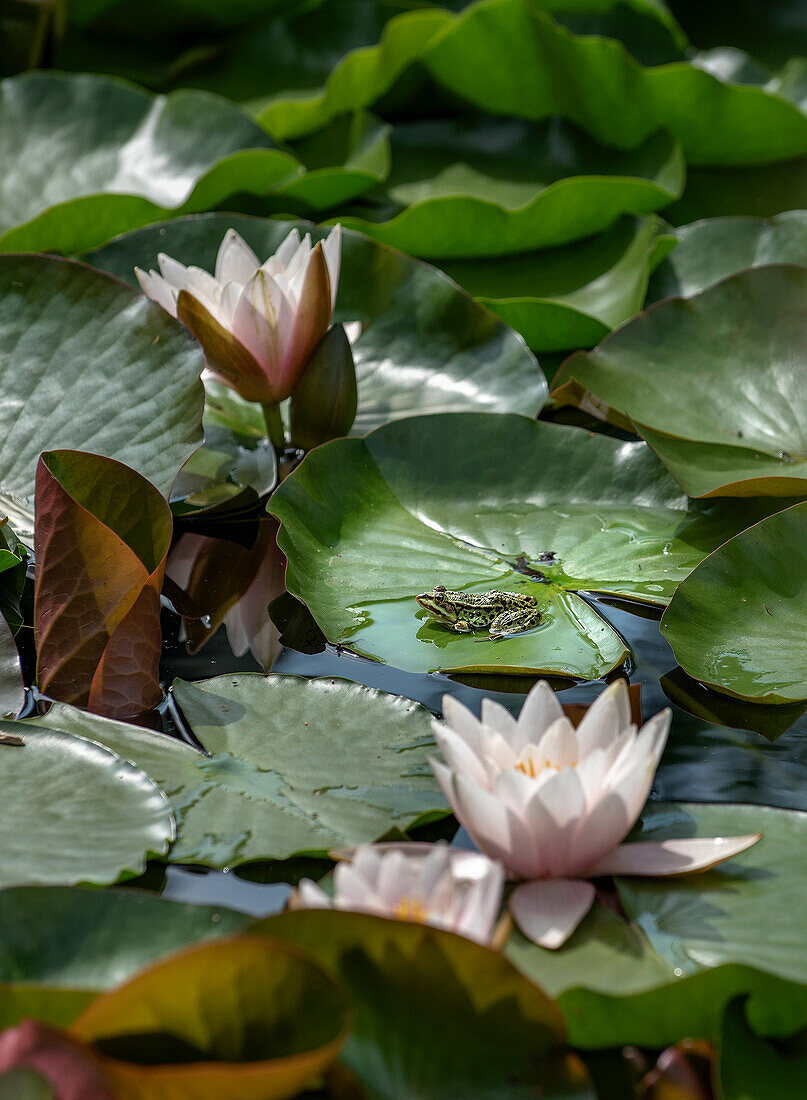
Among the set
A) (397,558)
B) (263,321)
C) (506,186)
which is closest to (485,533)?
(397,558)

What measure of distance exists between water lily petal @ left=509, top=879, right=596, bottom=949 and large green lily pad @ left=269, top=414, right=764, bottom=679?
0.31m

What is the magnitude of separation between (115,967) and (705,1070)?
0.40 metres

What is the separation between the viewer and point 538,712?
0.82 m

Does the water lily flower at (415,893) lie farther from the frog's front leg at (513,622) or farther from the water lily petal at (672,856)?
the frog's front leg at (513,622)

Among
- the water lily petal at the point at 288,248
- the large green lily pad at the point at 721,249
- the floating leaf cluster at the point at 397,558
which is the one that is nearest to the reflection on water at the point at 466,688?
the floating leaf cluster at the point at 397,558

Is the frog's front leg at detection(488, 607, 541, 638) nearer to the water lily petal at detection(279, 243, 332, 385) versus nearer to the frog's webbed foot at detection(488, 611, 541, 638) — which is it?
the frog's webbed foot at detection(488, 611, 541, 638)

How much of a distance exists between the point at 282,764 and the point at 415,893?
30 cm

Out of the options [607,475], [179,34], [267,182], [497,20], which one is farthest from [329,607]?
[179,34]

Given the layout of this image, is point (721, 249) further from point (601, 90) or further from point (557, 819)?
Answer: point (557, 819)

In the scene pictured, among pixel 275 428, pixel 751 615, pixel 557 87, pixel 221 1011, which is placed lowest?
pixel 751 615

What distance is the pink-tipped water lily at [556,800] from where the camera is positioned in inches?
28.8

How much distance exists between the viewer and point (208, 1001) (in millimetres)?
570

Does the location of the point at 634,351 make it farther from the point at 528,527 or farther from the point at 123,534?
the point at 123,534

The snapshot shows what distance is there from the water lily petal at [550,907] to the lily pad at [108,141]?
1543 mm
